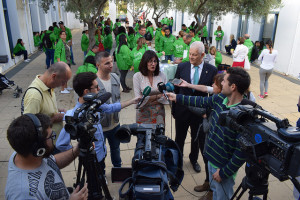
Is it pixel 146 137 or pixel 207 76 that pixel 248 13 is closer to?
pixel 207 76

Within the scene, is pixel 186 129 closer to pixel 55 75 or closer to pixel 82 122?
pixel 55 75

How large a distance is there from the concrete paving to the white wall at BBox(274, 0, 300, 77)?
66 cm

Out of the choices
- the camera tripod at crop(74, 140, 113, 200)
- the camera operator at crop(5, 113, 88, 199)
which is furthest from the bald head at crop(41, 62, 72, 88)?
the camera operator at crop(5, 113, 88, 199)

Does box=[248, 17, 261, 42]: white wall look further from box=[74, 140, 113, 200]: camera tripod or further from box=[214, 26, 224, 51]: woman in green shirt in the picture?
Answer: box=[74, 140, 113, 200]: camera tripod

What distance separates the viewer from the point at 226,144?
244 cm

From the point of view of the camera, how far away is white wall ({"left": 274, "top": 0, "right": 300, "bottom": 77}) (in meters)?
10.5

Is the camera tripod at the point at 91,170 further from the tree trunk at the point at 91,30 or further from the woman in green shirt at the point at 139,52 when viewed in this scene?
the tree trunk at the point at 91,30

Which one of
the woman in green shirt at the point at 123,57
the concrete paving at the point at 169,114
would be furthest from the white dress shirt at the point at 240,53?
the woman in green shirt at the point at 123,57

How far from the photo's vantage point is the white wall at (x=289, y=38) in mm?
10477

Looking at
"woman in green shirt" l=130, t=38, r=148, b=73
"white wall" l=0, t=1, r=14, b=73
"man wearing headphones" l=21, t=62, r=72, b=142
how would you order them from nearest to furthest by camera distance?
1. "man wearing headphones" l=21, t=62, r=72, b=142
2. "woman in green shirt" l=130, t=38, r=148, b=73
3. "white wall" l=0, t=1, r=14, b=73

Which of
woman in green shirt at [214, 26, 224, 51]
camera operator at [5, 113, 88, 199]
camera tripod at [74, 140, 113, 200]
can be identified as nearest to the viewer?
camera operator at [5, 113, 88, 199]

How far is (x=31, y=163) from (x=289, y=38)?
39.1 ft

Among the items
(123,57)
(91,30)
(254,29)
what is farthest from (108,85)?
(254,29)

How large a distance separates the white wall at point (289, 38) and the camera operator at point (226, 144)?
9.66 metres
